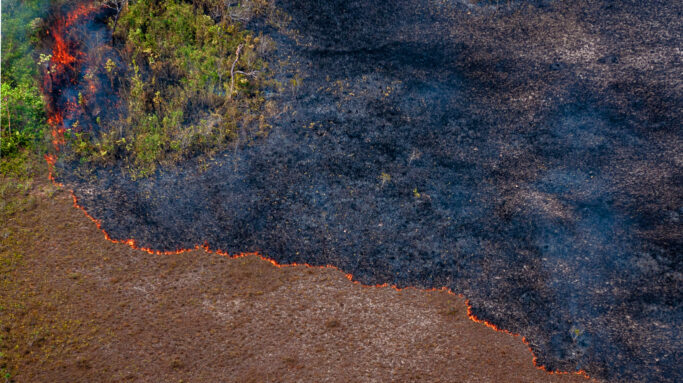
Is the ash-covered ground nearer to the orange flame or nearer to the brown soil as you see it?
the orange flame

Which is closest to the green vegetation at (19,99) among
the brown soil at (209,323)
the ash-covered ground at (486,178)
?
the ash-covered ground at (486,178)

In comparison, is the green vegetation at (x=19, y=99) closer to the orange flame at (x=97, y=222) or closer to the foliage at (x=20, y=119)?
the foliage at (x=20, y=119)

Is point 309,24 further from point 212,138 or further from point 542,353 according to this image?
point 542,353

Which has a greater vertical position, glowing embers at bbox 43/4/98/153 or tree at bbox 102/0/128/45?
tree at bbox 102/0/128/45

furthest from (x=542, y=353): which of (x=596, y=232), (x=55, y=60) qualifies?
(x=55, y=60)

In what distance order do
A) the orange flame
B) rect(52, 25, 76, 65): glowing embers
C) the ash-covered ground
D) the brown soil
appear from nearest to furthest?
the brown soil, the orange flame, the ash-covered ground, rect(52, 25, 76, 65): glowing embers

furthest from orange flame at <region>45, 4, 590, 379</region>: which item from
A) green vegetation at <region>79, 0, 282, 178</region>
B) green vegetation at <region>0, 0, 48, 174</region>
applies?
green vegetation at <region>79, 0, 282, 178</region>
